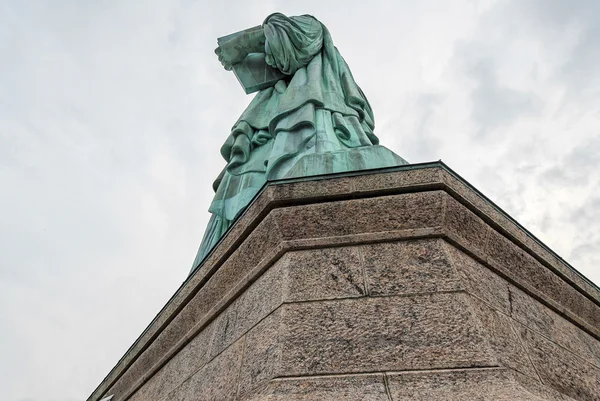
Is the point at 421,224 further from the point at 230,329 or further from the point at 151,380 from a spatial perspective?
the point at 151,380

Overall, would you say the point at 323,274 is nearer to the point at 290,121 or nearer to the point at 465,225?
the point at 465,225

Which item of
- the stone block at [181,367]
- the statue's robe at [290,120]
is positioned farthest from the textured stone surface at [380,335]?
the statue's robe at [290,120]

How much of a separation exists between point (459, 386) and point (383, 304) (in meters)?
0.56

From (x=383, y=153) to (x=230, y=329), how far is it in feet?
6.10

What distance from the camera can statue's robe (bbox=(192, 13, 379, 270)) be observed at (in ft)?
17.1

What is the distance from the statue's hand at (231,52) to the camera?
815 centimetres

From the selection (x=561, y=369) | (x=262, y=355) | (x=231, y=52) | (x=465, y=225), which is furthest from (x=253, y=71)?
(x=561, y=369)

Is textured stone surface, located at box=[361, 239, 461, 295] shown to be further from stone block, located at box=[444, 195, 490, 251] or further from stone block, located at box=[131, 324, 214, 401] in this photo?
stone block, located at box=[131, 324, 214, 401]

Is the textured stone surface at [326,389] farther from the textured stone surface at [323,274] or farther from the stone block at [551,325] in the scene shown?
the stone block at [551,325]

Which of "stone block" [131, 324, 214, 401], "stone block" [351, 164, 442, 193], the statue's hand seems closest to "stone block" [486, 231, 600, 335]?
"stone block" [351, 164, 442, 193]

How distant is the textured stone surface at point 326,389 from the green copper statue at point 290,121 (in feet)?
6.08

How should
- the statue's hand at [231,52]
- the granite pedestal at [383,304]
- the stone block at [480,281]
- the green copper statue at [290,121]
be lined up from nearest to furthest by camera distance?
the granite pedestal at [383,304], the stone block at [480,281], the green copper statue at [290,121], the statue's hand at [231,52]

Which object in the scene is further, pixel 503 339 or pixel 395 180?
pixel 395 180

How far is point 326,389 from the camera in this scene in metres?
1.80
